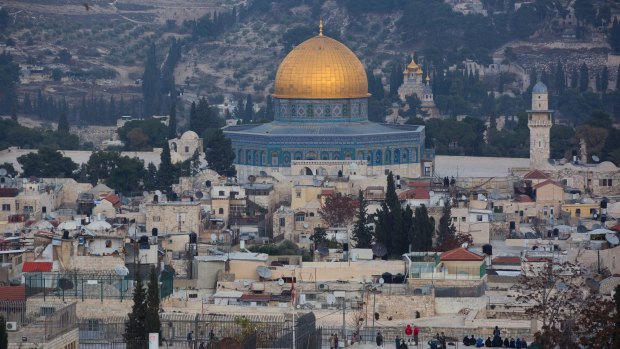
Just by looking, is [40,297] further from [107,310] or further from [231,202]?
[231,202]

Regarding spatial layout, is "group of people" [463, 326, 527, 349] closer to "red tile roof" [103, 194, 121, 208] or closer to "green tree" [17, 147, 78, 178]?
"red tile roof" [103, 194, 121, 208]

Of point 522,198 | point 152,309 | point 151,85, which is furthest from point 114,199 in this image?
point 151,85

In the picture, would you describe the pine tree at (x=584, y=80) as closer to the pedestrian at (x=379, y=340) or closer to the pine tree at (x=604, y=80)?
the pine tree at (x=604, y=80)

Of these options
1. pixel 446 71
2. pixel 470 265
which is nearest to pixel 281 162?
pixel 470 265

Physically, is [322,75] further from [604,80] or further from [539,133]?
[604,80]

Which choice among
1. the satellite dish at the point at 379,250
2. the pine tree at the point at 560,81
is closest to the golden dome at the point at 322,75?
the satellite dish at the point at 379,250

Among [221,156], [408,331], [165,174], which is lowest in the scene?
[408,331]
